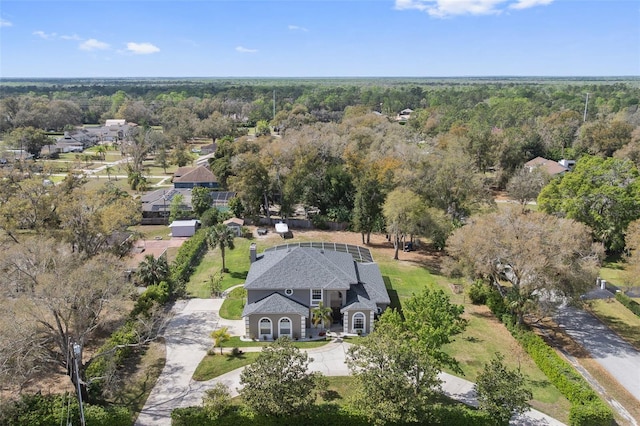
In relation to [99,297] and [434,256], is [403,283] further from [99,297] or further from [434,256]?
[99,297]

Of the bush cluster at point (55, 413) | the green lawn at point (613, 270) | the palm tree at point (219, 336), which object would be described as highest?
the bush cluster at point (55, 413)

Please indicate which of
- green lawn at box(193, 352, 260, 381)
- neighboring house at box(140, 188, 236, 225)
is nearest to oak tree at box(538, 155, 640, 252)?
green lawn at box(193, 352, 260, 381)

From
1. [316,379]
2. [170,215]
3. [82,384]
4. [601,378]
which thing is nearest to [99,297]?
[82,384]

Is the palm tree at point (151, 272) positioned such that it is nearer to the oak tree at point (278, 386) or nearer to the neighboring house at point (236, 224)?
the neighboring house at point (236, 224)

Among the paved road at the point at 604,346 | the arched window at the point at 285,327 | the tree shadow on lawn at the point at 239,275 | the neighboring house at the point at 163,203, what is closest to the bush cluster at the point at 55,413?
the arched window at the point at 285,327

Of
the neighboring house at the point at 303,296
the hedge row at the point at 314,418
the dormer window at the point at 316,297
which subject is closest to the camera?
the hedge row at the point at 314,418
